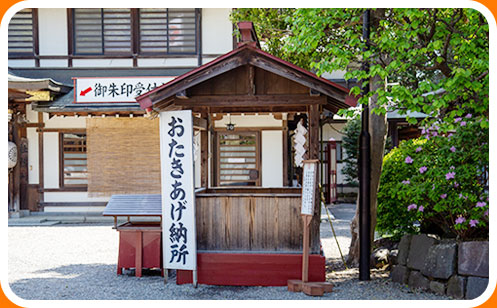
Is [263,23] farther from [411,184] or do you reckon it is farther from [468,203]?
[468,203]

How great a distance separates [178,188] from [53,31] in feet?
35.0

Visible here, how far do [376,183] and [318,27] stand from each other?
8.25 feet

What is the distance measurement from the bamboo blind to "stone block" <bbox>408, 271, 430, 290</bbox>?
900cm

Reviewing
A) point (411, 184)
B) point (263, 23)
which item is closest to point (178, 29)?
point (263, 23)

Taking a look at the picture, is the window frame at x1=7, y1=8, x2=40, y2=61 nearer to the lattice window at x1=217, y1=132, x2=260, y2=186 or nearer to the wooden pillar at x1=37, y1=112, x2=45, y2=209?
the wooden pillar at x1=37, y1=112, x2=45, y2=209

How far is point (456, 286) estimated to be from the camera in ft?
21.4

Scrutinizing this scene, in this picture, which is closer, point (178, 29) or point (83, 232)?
point (83, 232)

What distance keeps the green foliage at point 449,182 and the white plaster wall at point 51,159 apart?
10627 millimetres

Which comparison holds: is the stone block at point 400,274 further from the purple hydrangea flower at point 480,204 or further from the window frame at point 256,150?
the window frame at point 256,150

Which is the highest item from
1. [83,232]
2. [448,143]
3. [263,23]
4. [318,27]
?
[263,23]

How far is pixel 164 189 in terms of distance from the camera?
7379 mm

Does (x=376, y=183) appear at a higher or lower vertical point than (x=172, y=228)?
higher

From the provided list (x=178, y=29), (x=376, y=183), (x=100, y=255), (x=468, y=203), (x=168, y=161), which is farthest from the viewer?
(x=178, y=29)

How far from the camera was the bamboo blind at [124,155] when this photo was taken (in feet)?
48.6
